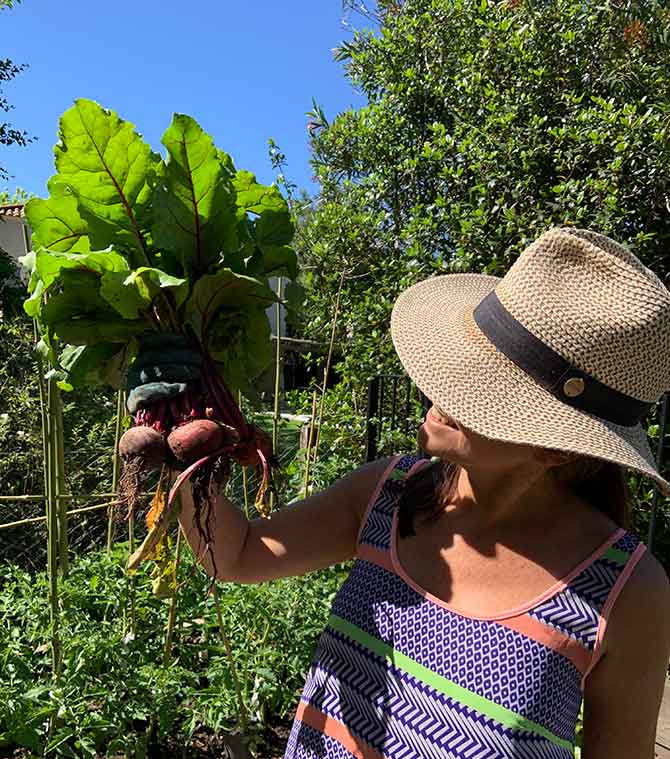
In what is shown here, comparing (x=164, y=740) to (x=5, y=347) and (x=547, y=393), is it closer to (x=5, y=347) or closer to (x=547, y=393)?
(x=547, y=393)

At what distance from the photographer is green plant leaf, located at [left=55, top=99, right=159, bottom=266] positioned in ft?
3.59

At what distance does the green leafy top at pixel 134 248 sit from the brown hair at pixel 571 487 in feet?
1.40

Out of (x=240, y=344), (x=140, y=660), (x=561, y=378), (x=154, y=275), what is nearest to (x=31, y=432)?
(x=140, y=660)

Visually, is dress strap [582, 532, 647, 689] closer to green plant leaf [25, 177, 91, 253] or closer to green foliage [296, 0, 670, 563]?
green plant leaf [25, 177, 91, 253]

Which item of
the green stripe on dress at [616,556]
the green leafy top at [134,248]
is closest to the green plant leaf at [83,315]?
the green leafy top at [134,248]

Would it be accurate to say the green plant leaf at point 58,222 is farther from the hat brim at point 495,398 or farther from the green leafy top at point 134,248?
the hat brim at point 495,398

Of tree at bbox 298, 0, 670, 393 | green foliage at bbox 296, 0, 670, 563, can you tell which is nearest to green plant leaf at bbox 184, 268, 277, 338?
green foliage at bbox 296, 0, 670, 563

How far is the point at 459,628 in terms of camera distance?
1.06m

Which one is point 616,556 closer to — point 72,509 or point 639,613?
point 639,613

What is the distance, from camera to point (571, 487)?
1.20m

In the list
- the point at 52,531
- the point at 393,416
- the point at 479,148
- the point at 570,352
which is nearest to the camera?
the point at 570,352

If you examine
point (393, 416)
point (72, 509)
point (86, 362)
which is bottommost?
point (72, 509)

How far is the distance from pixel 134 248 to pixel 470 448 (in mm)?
692

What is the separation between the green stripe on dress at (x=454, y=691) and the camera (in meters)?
1.00
